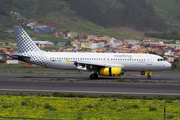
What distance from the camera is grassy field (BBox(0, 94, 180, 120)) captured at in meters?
16.7

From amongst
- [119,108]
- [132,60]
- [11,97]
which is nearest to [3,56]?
[132,60]

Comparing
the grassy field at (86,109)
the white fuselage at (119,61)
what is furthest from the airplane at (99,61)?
the grassy field at (86,109)

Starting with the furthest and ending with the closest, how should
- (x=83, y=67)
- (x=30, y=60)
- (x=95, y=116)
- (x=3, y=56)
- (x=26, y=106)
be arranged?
(x=3, y=56), (x=30, y=60), (x=83, y=67), (x=26, y=106), (x=95, y=116)

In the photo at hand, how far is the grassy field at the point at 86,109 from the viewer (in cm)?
1670

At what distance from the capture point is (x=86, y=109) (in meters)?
19.0

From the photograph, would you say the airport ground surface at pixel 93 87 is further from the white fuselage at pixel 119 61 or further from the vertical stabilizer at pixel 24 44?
the vertical stabilizer at pixel 24 44

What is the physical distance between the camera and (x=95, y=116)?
16891mm

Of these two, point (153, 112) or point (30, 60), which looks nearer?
point (153, 112)

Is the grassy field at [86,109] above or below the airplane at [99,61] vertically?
below

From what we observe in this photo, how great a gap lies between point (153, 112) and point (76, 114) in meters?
4.99

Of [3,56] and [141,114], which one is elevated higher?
[3,56]

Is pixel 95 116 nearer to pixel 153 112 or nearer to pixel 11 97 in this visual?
pixel 153 112

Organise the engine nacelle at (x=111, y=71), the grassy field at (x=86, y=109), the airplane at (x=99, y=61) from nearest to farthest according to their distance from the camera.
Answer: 1. the grassy field at (x=86, y=109)
2. the engine nacelle at (x=111, y=71)
3. the airplane at (x=99, y=61)

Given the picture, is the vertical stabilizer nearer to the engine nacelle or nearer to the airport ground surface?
the airport ground surface
